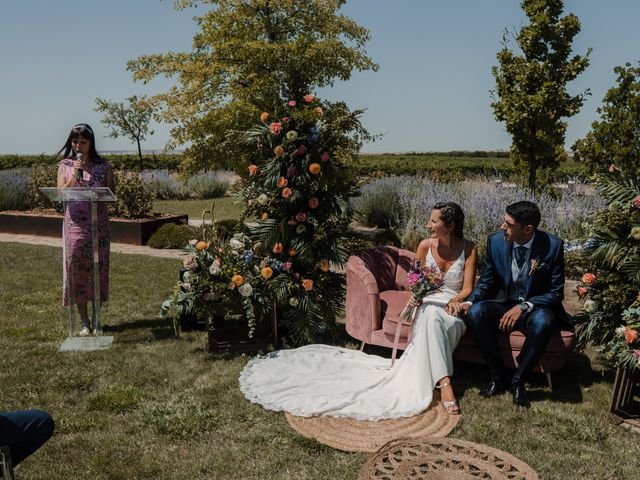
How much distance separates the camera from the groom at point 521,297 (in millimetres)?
4609

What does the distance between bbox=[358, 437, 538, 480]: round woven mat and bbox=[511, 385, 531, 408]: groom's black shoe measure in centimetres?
77

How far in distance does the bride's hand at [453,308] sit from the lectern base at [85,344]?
3271 millimetres

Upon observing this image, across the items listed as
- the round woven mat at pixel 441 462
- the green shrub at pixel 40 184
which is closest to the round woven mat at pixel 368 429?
the round woven mat at pixel 441 462

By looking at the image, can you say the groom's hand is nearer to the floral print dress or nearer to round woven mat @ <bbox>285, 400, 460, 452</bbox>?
round woven mat @ <bbox>285, 400, 460, 452</bbox>

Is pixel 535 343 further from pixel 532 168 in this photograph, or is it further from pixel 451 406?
pixel 532 168

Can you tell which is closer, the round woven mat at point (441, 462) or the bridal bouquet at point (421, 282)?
the round woven mat at point (441, 462)

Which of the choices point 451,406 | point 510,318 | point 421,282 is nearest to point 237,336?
point 421,282

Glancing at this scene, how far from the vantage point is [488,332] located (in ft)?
15.6

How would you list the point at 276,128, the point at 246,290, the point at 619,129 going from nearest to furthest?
the point at 246,290, the point at 276,128, the point at 619,129

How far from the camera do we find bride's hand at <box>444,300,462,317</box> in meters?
4.85

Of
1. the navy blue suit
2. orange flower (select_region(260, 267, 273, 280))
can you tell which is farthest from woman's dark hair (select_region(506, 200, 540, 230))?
orange flower (select_region(260, 267, 273, 280))

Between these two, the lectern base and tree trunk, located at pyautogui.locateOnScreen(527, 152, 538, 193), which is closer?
the lectern base

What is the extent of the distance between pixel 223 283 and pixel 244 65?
7.48 metres

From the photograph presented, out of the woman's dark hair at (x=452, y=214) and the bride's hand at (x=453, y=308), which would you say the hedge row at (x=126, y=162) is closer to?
the woman's dark hair at (x=452, y=214)
